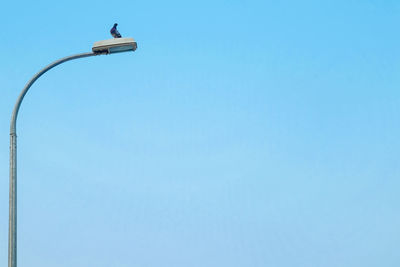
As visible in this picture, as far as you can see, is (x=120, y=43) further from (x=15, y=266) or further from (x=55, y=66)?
(x=15, y=266)

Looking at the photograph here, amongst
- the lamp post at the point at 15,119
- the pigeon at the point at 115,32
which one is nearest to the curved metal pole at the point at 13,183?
the lamp post at the point at 15,119

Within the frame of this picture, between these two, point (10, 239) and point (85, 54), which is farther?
point (85, 54)

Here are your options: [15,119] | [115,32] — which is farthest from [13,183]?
[115,32]

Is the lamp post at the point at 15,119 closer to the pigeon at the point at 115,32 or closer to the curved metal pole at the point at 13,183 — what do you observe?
the curved metal pole at the point at 13,183

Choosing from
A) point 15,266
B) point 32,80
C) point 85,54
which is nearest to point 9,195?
point 15,266

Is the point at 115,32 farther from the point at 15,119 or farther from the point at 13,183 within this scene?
the point at 13,183

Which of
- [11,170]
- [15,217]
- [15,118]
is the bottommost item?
[15,217]

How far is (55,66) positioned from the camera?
45.2 ft

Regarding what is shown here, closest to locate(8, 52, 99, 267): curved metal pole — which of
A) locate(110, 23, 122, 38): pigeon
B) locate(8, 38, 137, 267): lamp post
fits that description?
locate(8, 38, 137, 267): lamp post

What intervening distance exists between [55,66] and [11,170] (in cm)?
237

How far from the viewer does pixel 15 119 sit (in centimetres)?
1308

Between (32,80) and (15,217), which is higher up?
(32,80)

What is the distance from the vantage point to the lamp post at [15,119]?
12.3 metres

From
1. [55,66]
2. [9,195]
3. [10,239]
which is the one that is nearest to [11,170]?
[9,195]
